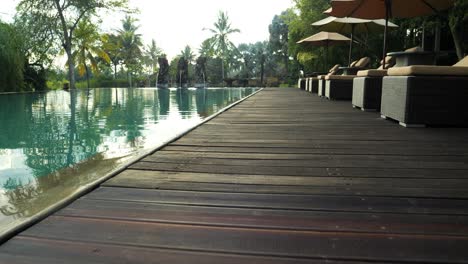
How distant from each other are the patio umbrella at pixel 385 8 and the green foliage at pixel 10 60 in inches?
610

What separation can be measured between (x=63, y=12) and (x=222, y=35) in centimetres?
2012

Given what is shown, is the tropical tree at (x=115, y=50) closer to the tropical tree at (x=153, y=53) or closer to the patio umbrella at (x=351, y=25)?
the tropical tree at (x=153, y=53)

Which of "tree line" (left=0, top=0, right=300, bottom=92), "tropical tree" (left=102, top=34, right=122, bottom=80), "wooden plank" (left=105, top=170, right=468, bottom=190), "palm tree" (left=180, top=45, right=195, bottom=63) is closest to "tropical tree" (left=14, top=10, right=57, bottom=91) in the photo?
"tree line" (left=0, top=0, right=300, bottom=92)

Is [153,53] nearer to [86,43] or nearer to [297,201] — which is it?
[86,43]

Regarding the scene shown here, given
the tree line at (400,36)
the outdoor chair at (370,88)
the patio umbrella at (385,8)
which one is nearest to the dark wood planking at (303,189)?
the outdoor chair at (370,88)

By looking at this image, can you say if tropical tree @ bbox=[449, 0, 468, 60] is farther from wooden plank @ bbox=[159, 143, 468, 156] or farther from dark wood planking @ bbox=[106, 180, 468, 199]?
dark wood planking @ bbox=[106, 180, 468, 199]

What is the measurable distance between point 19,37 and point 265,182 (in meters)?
20.5

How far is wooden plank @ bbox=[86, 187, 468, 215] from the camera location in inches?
60.5

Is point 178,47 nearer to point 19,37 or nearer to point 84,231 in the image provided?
point 19,37

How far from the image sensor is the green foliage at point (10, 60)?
1648 cm

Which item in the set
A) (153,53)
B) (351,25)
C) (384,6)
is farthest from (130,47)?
(384,6)

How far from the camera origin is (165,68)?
93.4 ft

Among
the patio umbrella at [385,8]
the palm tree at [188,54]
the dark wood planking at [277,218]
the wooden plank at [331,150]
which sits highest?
the palm tree at [188,54]

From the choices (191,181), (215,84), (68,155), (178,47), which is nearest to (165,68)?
(215,84)
